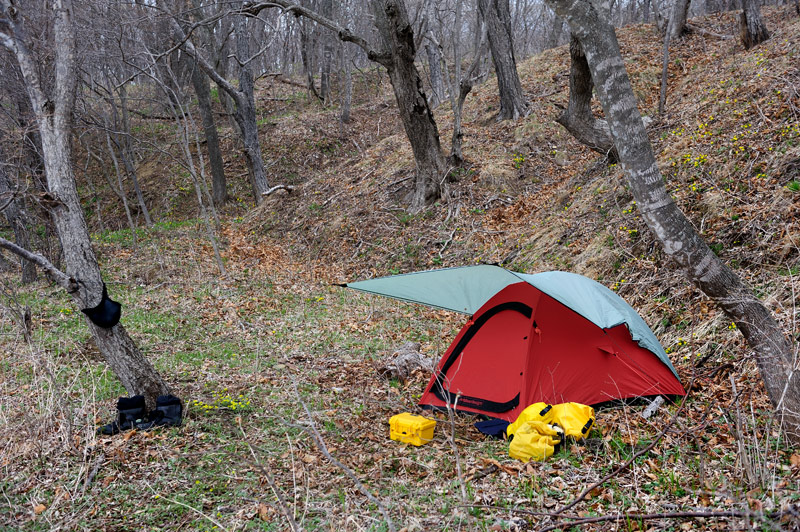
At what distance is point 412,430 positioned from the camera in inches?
201

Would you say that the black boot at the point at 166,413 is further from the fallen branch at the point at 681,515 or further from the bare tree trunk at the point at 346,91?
the bare tree trunk at the point at 346,91

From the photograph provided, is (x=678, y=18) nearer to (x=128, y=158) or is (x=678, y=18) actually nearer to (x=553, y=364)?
(x=553, y=364)

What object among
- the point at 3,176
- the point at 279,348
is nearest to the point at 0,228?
the point at 3,176

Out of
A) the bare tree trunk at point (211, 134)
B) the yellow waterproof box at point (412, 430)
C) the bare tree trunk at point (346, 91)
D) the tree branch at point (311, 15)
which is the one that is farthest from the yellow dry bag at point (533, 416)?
the bare tree trunk at point (346, 91)

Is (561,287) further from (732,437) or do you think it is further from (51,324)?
(51,324)

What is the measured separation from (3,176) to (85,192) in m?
9.77

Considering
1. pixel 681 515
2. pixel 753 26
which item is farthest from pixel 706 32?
pixel 681 515

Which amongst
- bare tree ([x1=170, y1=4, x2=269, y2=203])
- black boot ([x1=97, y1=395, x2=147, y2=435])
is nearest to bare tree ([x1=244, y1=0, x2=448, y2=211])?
bare tree ([x1=170, y1=4, x2=269, y2=203])

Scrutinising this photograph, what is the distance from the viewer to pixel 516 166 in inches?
510

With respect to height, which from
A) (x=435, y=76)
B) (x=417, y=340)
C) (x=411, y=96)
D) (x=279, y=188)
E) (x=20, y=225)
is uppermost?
(x=435, y=76)

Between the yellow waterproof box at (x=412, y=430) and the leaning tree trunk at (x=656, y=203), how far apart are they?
8.42 ft

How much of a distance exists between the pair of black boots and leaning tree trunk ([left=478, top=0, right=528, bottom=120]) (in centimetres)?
1159

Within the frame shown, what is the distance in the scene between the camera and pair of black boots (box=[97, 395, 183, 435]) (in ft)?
17.6

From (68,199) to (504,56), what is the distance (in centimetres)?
1133
